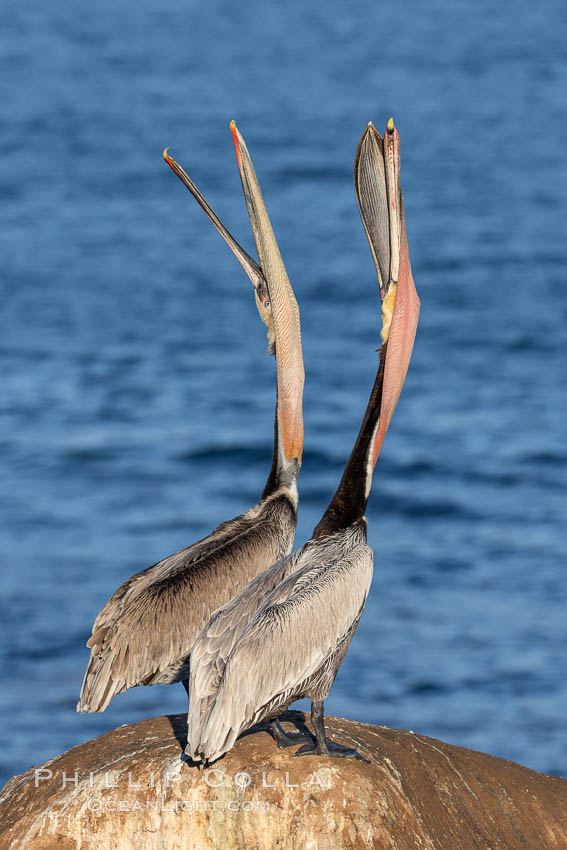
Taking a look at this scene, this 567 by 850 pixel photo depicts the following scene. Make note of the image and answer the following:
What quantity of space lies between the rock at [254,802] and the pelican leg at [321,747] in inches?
1.4

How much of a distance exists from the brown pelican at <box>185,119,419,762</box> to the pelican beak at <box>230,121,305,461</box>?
103cm

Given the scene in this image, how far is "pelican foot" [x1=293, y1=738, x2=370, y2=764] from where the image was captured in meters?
5.61

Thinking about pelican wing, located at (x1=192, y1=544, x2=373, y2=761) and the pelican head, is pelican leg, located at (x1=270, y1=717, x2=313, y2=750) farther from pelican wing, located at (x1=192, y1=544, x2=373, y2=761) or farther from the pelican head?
the pelican head

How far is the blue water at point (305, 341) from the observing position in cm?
1218

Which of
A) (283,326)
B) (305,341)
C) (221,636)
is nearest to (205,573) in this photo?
(221,636)

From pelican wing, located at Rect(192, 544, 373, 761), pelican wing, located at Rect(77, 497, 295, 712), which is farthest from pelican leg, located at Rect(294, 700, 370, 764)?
pelican wing, located at Rect(77, 497, 295, 712)

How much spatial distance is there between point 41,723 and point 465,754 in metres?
5.44

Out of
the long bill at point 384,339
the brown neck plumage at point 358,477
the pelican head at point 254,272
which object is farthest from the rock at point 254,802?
the pelican head at point 254,272

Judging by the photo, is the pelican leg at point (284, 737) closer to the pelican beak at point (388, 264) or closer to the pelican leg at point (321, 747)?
the pelican leg at point (321, 747)

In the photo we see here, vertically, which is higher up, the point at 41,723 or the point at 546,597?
the point at 546,597

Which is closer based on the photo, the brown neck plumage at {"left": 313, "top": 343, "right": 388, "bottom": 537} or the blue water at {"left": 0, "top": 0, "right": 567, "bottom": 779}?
the brown neck plumage at {"left": 313, "top": 343, "right": 388, "bottom": 537}

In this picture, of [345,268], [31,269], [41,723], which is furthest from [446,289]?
[41,723]

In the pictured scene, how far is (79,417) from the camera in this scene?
18.2 m

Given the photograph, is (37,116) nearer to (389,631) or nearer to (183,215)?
(183,215)
